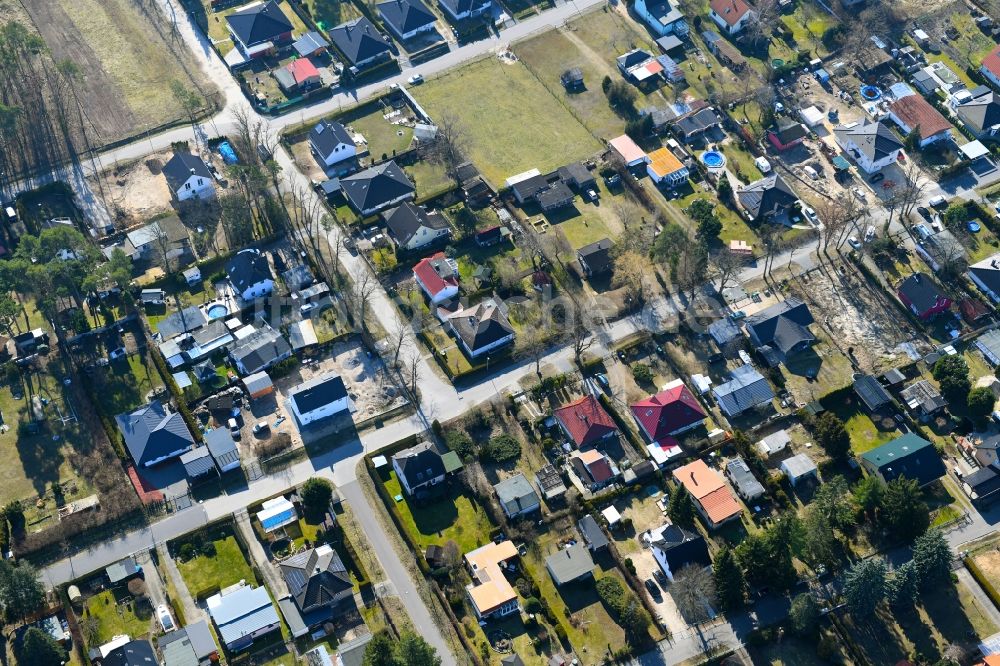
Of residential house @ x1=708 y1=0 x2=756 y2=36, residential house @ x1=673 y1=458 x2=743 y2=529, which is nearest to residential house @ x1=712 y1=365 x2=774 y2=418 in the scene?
residential house @ x1=673 y1=458 x2=743 y2=529

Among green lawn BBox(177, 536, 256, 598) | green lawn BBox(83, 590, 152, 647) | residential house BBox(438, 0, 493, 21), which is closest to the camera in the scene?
green lawn BBox(83, 590, 152, 647)

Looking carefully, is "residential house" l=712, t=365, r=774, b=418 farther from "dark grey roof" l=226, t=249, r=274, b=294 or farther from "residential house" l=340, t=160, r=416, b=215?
"dark grey roof" l=226, t=249, r=274, b=294

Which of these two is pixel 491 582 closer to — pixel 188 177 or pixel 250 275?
pixel 250 275

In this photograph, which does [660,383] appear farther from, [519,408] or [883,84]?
[883,84]

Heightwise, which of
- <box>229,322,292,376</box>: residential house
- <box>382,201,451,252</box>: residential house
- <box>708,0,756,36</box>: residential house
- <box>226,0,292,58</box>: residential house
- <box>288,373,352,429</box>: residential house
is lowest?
<box>288,373,352,429</box>: residential house

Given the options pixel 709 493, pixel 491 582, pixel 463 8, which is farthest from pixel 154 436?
pixel 463 8

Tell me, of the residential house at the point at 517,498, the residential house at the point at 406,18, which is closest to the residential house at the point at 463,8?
the residential house at the point at 406,18
